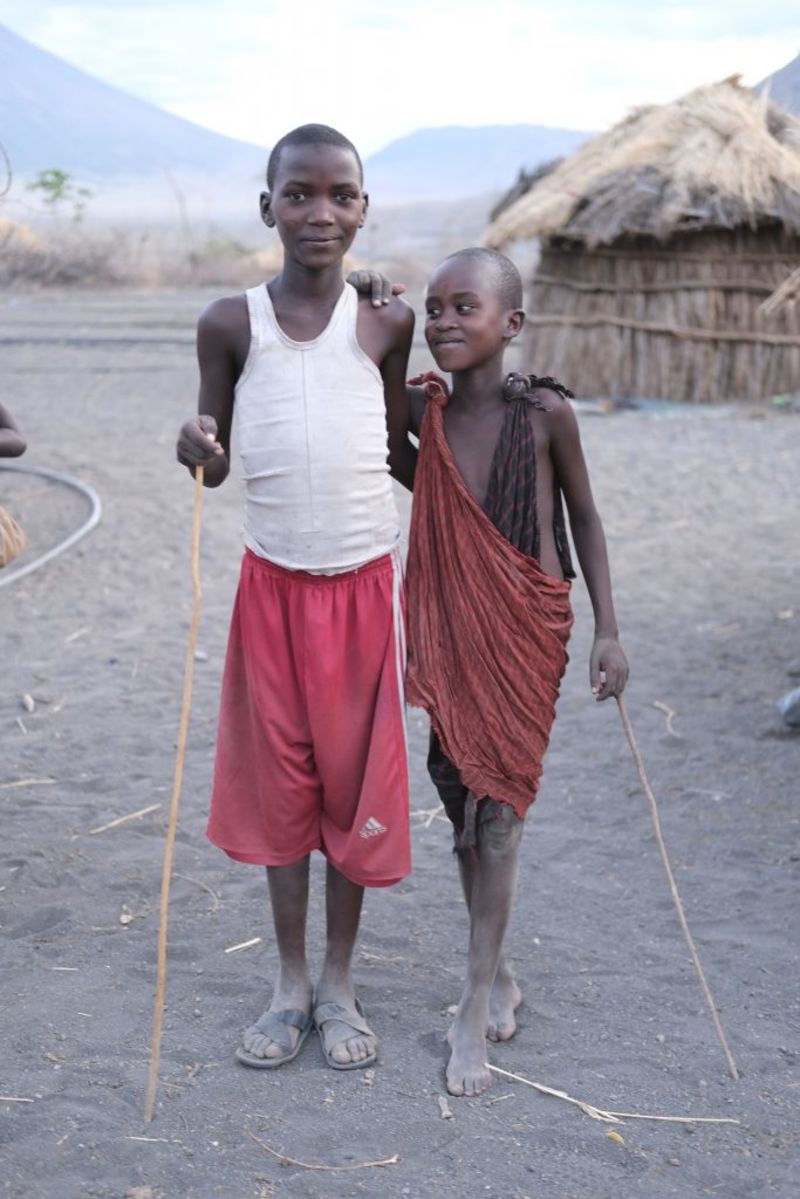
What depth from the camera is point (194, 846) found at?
3699 mm

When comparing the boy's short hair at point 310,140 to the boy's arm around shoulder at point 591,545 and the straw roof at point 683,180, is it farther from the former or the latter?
the straw roof at point 683,180

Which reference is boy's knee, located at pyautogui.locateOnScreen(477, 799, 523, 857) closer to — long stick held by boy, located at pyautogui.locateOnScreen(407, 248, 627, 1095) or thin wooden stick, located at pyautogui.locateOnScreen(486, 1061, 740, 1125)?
long stick held by boy, located at pyautogui.locateOnScreen(407, 248, 627, 1095)

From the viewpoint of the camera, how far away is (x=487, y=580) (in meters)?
2.50

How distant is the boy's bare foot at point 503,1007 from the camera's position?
2.74 metres

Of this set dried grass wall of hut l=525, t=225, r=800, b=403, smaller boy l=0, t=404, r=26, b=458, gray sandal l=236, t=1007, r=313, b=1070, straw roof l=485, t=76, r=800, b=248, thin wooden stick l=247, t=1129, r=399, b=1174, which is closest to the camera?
thin wooden stick l=247, t=1129, r=399, b=1174

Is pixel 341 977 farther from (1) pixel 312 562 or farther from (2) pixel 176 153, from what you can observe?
(2) pixel 176 153

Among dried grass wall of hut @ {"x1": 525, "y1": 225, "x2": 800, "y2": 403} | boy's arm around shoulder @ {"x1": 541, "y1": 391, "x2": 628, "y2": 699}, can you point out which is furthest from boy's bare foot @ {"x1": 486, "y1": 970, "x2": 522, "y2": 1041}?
dried grass wall of hut @ {"x1": 525, "y1": 225, "x2": 800, "y2": 403}

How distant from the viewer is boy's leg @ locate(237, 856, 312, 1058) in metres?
2.64

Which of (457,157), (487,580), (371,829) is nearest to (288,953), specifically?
(371,829)

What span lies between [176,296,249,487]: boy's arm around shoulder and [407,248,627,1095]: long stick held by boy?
0.35m

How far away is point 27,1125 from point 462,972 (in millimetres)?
Result: 1030

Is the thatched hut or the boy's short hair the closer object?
the boy's short hair

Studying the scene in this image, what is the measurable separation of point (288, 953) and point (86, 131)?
6163 cm

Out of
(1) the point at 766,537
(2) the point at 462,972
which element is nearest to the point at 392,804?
(2) the point at 462,972
